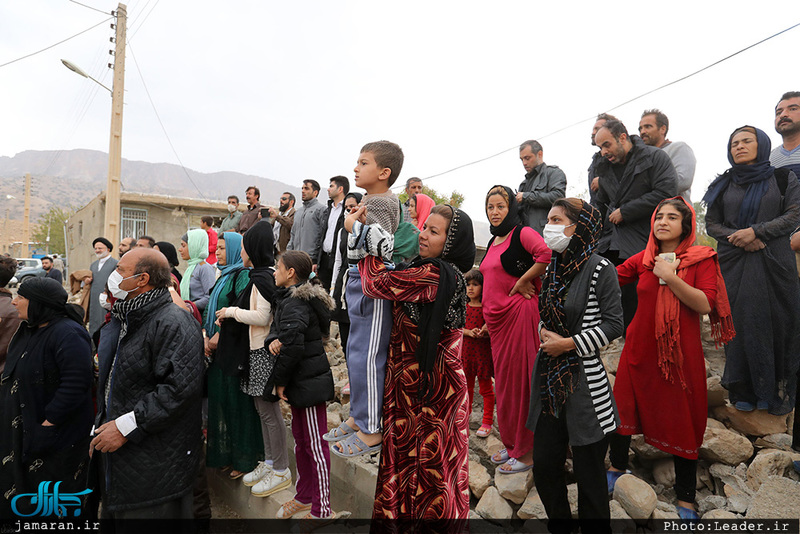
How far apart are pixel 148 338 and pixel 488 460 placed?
2.79 metres

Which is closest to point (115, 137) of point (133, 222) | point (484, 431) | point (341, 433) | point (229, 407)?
point (133, 222)

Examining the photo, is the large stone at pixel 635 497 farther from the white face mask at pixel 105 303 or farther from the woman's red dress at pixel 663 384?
the white face mask at pixel 105 303

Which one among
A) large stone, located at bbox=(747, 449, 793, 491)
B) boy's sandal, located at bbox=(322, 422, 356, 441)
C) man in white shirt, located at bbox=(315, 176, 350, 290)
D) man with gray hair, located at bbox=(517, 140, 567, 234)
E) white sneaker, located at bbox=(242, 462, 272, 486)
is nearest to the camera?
boy's sandal, located at bbox=(322, 422, 356, 441)

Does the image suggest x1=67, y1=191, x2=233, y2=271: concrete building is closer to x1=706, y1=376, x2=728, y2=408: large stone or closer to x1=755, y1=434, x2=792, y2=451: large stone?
x1=706, y1=376, x2=728, y2=408: large stone

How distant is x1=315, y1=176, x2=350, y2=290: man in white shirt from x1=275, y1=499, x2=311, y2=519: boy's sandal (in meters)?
2.83

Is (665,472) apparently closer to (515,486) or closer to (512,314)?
(515,486)

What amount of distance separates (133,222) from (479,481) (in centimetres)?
2146

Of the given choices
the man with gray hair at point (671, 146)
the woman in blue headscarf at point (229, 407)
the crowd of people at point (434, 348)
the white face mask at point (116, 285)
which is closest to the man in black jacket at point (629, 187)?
the crowd of people at point (434, 348)

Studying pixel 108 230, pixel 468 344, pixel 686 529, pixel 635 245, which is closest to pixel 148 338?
pixel 468 344

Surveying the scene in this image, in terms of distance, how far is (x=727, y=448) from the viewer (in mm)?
3135

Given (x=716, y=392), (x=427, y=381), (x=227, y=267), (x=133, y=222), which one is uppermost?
(x=133, y=222)

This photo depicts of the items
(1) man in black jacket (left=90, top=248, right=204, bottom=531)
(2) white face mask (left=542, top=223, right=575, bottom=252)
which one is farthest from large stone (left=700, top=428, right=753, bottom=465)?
(1) man in black jacket (left=90, top=248, right=204, bottom=531)

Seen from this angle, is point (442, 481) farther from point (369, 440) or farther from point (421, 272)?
point (421, 272)

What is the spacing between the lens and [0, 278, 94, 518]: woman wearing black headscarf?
10.9 ft
